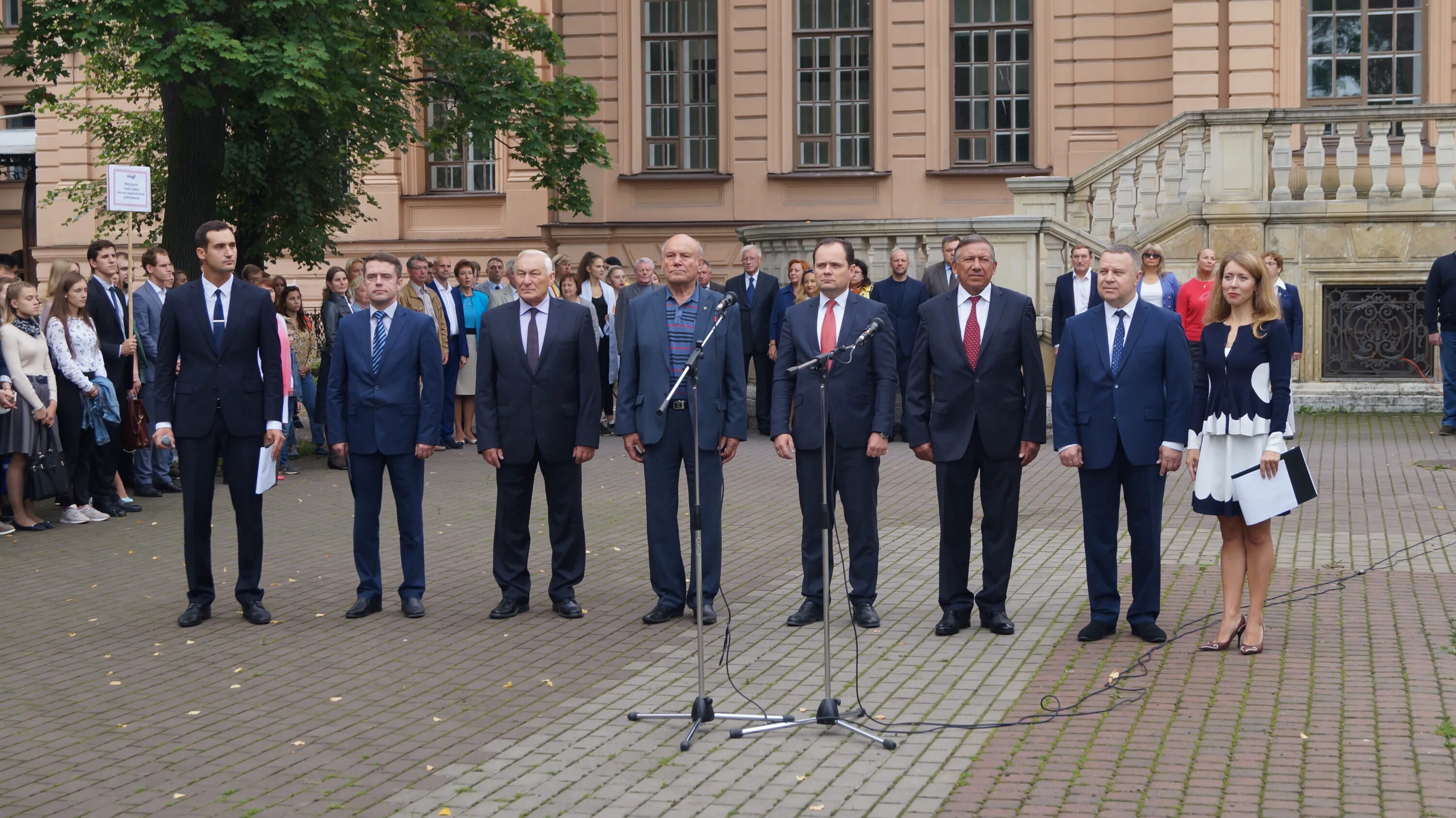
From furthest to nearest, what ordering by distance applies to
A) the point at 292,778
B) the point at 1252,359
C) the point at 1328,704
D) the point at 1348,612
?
1. the point at 1348,612
2. the point at 1252,359
3. the point at 1328,704
4. the point at 292,778

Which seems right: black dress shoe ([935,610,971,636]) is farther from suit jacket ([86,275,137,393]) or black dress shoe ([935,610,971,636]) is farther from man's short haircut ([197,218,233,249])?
suit jacket ([86,275,137,393])

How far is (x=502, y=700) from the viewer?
24.0ft

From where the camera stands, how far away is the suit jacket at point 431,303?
16.7m

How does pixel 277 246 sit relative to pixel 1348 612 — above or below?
above

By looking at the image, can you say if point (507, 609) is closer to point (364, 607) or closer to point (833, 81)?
point (364, 607)

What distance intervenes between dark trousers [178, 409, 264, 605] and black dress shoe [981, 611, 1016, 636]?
3.79m

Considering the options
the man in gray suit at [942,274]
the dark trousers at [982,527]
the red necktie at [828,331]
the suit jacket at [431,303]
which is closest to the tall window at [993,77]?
the man in gray suit at [942,274]

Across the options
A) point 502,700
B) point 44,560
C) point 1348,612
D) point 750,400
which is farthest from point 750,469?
point 502,700

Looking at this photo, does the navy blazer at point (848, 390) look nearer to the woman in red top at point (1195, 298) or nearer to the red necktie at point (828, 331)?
the red necktie at point (828, 331)

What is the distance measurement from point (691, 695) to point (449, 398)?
11358mm

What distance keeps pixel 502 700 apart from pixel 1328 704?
3.37 m

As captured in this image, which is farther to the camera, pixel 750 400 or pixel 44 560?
pixel 750 400

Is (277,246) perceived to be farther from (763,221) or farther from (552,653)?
(552,653)

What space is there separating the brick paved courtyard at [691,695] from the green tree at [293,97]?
6.72 m
